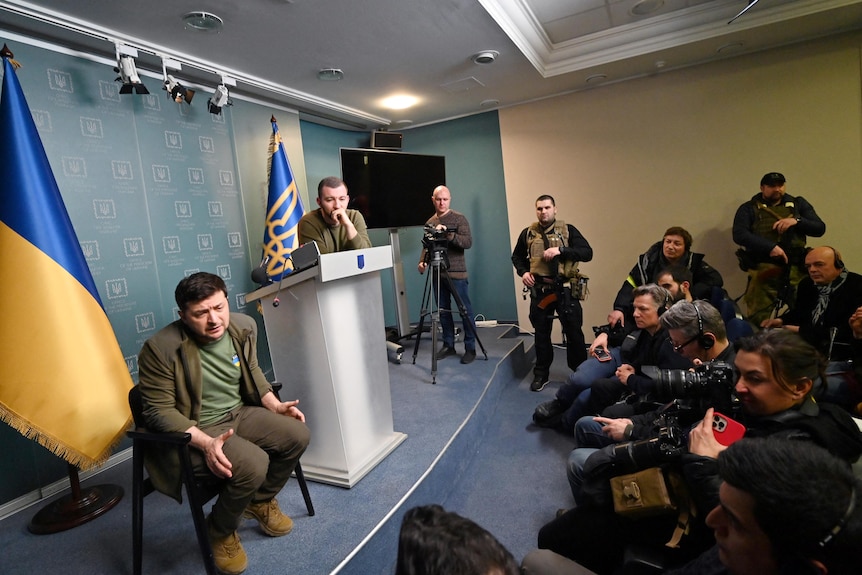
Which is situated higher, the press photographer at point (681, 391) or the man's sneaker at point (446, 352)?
the press photographer at point (681, 391)

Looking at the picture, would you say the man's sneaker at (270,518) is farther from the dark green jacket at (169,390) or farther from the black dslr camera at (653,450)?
the black dslr camera at (653,450)

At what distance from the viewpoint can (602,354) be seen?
2.83m

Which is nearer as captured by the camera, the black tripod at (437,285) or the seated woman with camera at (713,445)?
the seated woman with camera at (713,445)

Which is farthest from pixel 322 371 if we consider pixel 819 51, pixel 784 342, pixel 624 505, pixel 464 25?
pixel 819 51

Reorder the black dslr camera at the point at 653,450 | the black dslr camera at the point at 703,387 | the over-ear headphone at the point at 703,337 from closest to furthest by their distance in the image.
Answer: the black dslr camera at the point at 653,450, the black dslr camera at the point at 703,387, the over-ear headphone at the point at 703,337

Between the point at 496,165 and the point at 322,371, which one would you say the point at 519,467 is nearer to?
the point at 322,371

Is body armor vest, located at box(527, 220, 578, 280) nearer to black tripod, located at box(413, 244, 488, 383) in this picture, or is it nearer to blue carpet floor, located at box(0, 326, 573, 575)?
black tripod, located at box(413, 244, 488, 383)

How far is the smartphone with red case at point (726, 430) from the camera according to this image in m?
1.29

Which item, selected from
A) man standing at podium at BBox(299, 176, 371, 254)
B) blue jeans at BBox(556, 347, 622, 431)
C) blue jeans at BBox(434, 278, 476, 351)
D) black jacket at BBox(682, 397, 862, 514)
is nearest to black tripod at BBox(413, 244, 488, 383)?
blue jeans at BBox(434, 278, 476, 351)

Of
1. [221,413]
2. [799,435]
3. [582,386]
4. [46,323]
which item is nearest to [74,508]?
[46,323]

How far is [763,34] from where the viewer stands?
3420 millimetres

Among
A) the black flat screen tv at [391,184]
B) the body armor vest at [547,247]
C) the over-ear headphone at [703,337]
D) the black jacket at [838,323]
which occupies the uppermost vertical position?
the black flat screen tv at [391,184]

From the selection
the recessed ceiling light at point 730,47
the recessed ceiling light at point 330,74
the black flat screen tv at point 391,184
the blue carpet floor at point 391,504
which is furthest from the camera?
the black flat screen tv at point 391,184

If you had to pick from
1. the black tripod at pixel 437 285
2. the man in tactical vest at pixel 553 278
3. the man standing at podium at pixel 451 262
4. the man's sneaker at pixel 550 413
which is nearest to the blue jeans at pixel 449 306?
the man standing at podium at pixel 451 262
